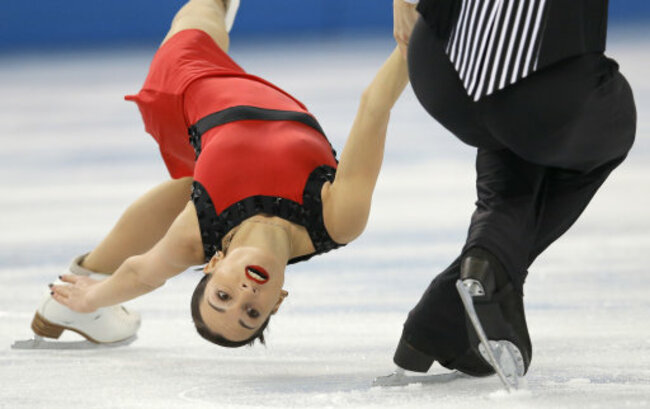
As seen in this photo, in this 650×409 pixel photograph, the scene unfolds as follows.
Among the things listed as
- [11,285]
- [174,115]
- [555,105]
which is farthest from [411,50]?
[11,285]

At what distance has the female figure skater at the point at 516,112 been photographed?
2.10m

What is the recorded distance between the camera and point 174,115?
134 inches

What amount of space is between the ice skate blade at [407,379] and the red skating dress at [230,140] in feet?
1.19

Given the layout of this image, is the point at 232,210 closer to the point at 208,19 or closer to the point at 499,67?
the point at 499,67

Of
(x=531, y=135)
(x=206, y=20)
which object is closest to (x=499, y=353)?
(x=531, y=135)

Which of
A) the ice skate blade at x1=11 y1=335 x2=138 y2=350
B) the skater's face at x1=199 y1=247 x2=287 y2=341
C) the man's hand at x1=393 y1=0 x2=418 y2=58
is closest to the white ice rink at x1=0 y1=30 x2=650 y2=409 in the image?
the ice skate blade at x1=11 y1=335 x2=138 y2=350

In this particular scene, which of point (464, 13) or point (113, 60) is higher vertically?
point (464, 13)

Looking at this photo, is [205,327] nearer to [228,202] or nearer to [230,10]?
[228,202]

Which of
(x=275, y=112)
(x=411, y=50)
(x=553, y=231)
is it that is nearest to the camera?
(x=411, y=50)

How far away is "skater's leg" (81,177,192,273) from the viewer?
3.25 m

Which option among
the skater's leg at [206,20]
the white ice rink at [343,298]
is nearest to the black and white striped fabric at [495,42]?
the white ice rink at [343,298]

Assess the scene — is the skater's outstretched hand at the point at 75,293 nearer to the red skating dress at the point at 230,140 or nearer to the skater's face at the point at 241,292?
the red skating dress at the point at 230,140

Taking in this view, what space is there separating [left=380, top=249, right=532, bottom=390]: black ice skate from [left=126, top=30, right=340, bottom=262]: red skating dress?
0.36 metres

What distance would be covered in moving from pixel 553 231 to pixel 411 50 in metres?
0.49
